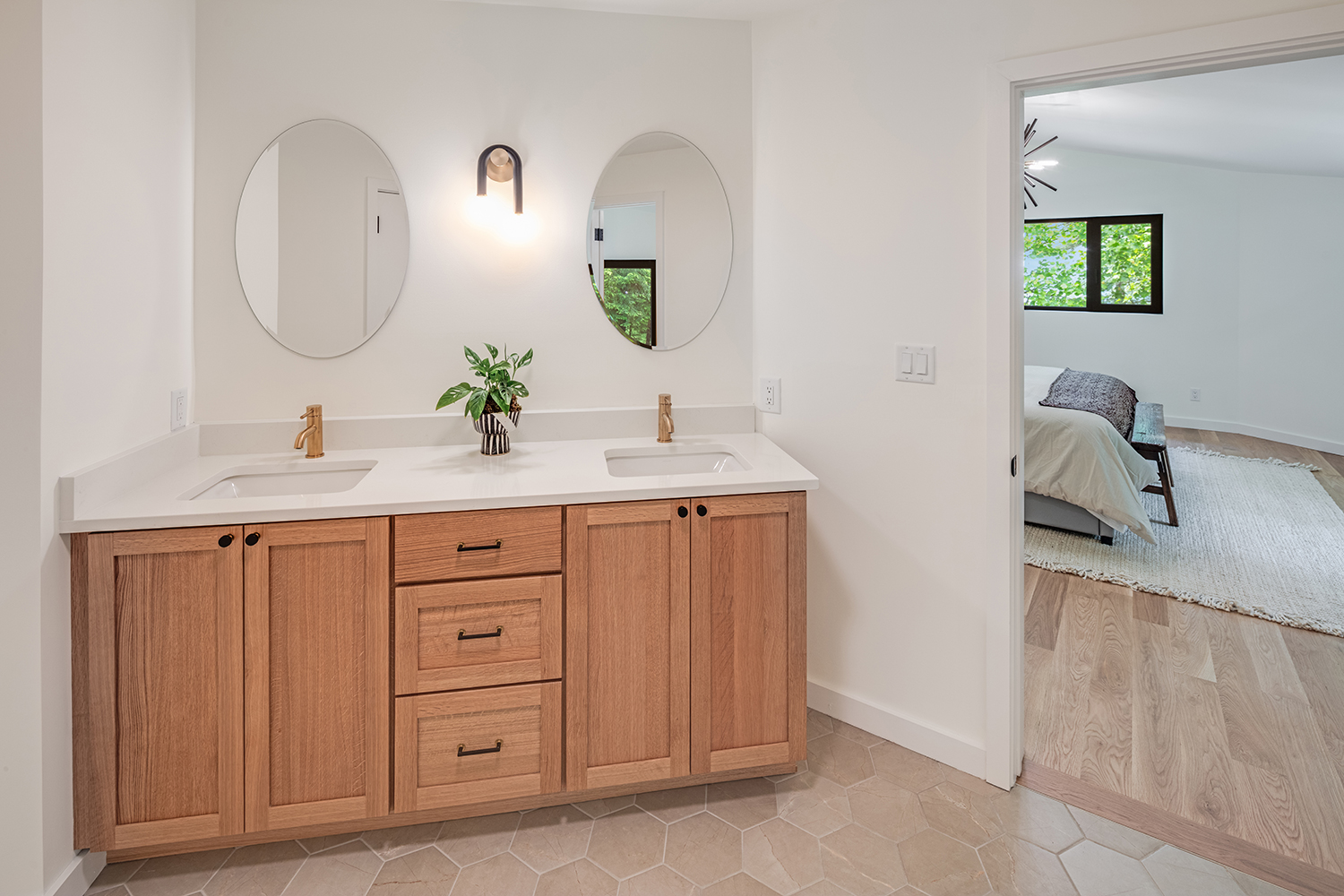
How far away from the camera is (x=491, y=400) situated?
7.14ft

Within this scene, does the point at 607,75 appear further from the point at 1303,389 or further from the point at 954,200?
the point at 1303,389

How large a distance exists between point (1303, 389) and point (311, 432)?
7526 mm

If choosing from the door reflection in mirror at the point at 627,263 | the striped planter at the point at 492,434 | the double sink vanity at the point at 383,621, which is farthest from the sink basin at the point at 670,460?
the door reflection in mirror at the point at 627,263

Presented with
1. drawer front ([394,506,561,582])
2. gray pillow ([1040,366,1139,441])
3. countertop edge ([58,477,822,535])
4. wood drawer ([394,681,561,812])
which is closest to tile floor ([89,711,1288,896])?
wood drawer ([394,681,561,812])

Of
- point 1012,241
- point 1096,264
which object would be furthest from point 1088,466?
point 1096,264

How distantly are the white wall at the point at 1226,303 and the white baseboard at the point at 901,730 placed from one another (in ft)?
18.0

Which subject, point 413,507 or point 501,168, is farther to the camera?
point 501,168

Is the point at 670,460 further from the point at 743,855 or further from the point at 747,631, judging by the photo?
the point at 743,855

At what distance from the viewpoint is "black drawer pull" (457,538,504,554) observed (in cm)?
175

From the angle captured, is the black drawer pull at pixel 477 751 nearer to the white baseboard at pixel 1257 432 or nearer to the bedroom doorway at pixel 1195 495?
the bedroom doorway at pixel 1195 495

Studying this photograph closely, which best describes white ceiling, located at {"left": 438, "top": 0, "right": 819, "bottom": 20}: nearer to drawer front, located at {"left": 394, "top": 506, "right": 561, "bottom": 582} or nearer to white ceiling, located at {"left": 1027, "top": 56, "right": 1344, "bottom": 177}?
white ceiling, located at {"left": 1027, "top": 56, "right": 1344, "bottom": 177}

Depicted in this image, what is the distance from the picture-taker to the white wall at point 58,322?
4.73 ft

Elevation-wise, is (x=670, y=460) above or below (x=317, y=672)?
above

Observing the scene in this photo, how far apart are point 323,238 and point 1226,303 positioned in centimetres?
739
